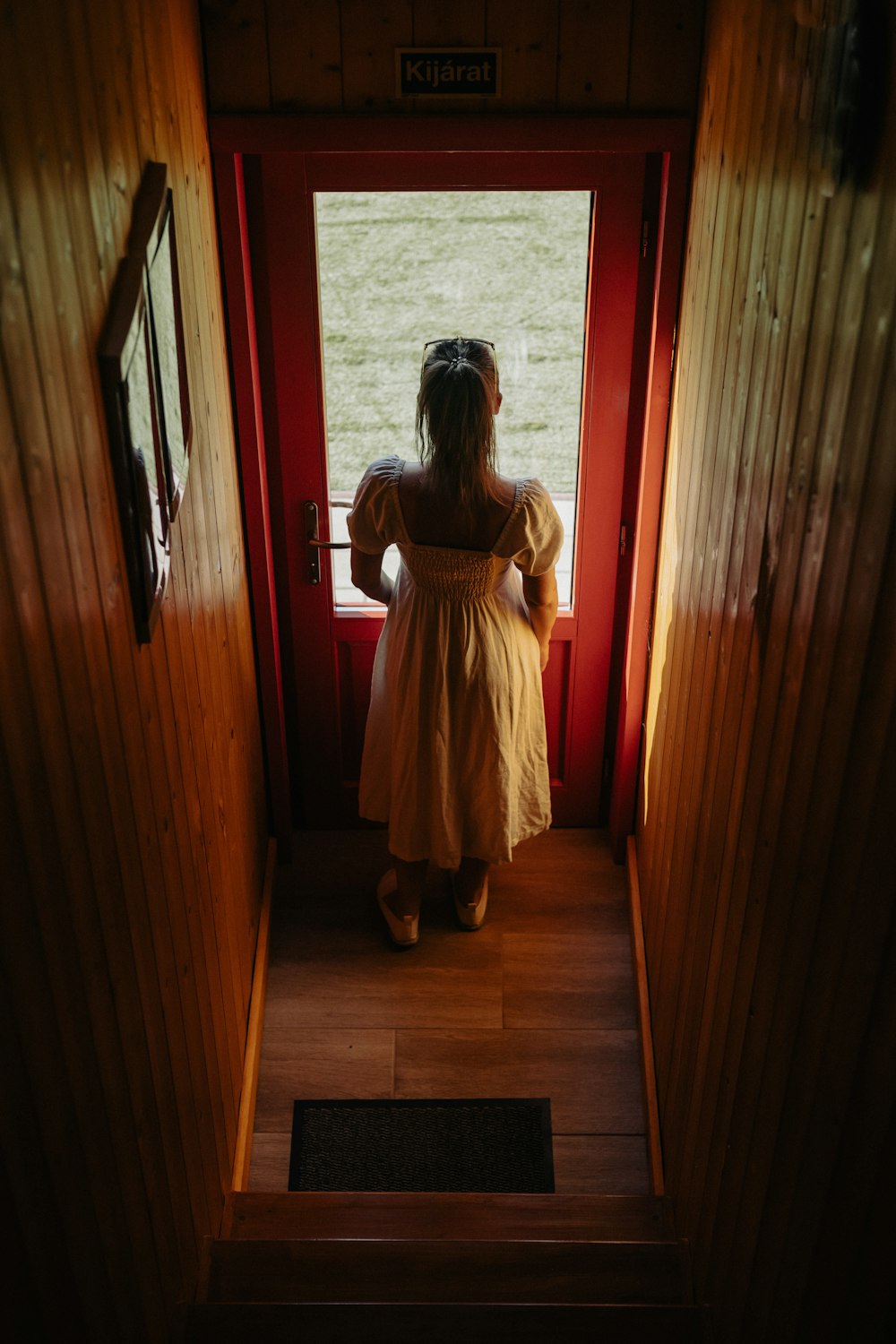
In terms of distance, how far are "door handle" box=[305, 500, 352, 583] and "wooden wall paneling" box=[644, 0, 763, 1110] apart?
3.51ft

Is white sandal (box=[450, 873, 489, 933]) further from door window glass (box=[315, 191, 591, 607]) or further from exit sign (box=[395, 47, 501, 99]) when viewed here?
exit sign (box=[395, 47, 501, 99])

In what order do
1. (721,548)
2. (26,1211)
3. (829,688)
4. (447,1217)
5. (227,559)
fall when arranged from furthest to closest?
(227,559)
(447,1217)
(721,548)
(829,688)
(26,1211)

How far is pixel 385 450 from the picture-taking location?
304cm

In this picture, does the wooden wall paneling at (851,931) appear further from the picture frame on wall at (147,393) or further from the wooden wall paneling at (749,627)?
the picture frame on wall at (147,393)

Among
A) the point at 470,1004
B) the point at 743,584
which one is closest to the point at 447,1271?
the point at 470,1004

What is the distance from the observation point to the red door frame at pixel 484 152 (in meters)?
2.58

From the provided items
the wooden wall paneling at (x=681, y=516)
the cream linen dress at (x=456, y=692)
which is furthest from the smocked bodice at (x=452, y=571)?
the wooden wall paneling at (x=681, y=516)

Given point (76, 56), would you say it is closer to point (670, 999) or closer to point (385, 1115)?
point (670, 999)

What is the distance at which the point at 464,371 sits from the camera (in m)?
2.34

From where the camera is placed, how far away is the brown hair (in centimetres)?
236

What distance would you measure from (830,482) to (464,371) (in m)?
1.16

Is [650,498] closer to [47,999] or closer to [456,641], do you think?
[456,641]

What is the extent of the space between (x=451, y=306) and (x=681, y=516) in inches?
32.5

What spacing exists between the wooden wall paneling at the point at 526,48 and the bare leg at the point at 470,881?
1.94m
